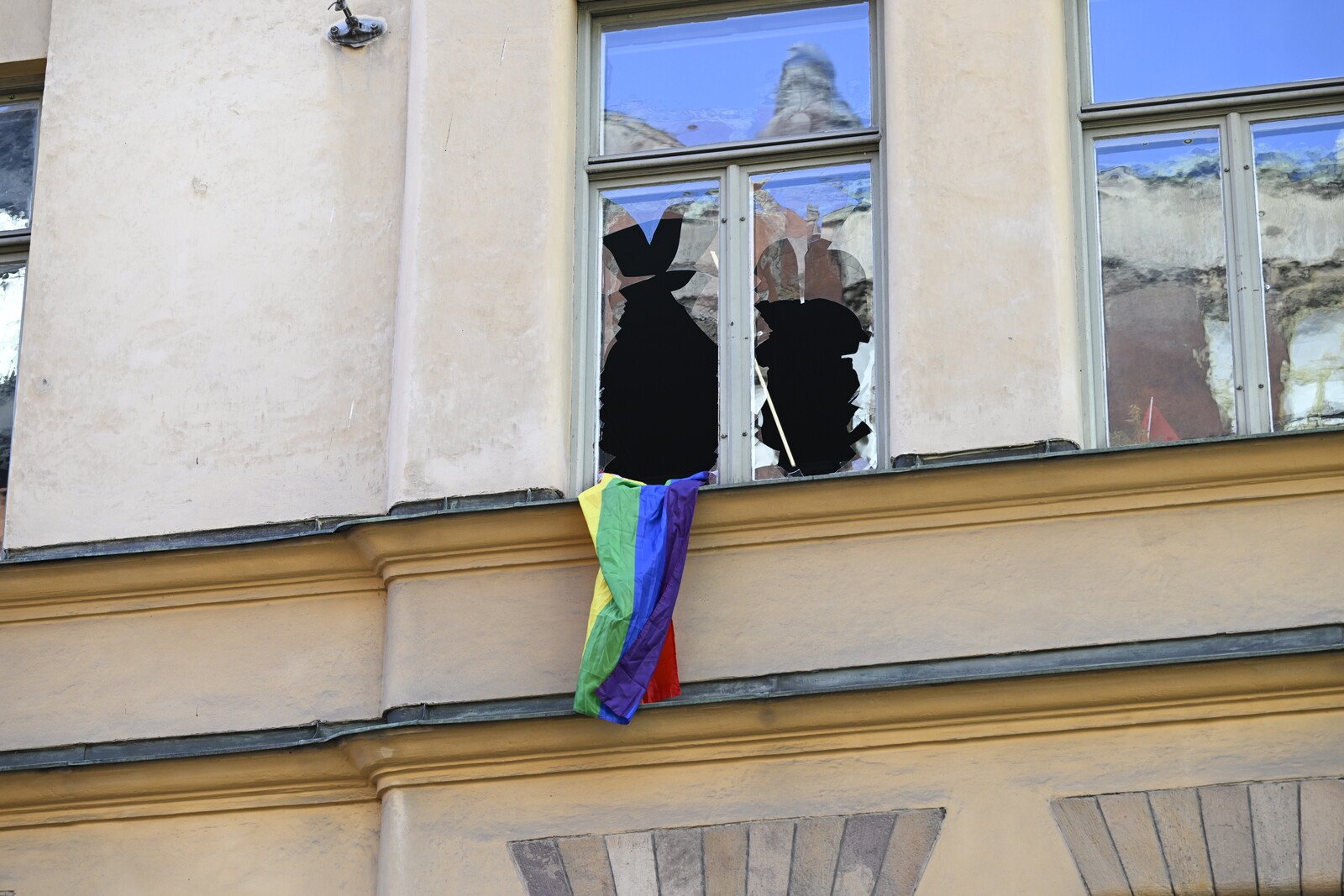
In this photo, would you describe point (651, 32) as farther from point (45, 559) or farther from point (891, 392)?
point (45, 559)

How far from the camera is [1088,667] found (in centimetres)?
704

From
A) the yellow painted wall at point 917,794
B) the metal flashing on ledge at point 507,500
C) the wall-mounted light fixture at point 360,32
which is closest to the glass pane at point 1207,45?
the metal flashing on ledge at point 507,500

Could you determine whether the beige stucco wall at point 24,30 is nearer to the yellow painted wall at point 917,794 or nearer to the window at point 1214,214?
the yellow painted wall at point 917,794

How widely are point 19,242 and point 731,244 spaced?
2.82 meters

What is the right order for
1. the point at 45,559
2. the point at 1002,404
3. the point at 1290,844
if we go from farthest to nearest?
the point at 45,559 → the point at 1002,404 → the point at 1290,844

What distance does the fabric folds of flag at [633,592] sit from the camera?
731 cm

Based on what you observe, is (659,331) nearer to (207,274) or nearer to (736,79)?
(736,79)

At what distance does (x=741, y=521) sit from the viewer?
299 inches

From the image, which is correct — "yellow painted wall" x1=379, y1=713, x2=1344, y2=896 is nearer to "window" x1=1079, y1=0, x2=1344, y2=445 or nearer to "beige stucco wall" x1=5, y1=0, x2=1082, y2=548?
"beige stucco wall" x1=5, y1=0, x2=1082, y2=548

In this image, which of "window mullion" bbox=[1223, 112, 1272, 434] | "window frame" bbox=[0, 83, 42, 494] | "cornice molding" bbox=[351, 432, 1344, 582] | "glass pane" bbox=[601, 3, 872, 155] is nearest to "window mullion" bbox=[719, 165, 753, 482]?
"glass pane" bbox=[601, 3, 872, 155]

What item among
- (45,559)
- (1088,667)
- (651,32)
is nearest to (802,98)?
(651,32)

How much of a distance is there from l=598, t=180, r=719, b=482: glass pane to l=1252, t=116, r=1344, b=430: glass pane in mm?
1877

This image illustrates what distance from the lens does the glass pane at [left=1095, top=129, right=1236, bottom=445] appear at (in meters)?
7.73

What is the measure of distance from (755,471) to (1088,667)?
1437mm
